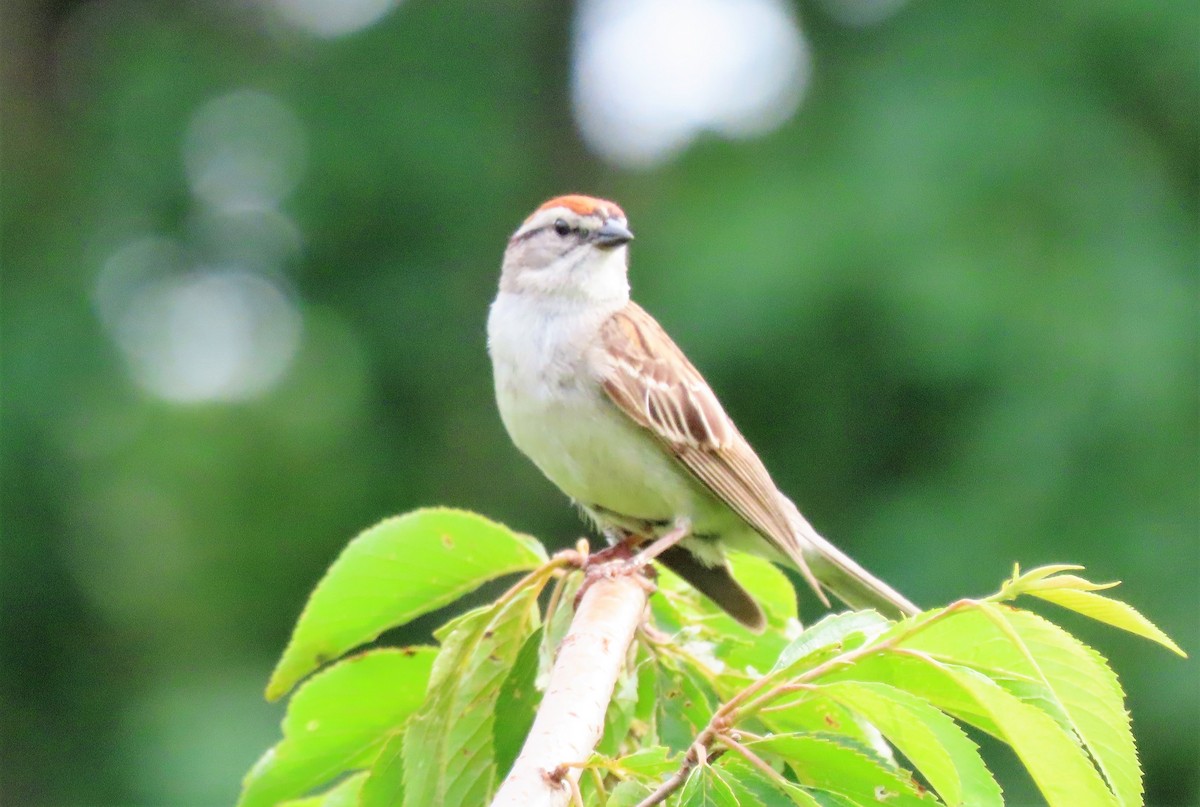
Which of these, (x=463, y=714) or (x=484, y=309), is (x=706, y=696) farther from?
(x=484, y=309)

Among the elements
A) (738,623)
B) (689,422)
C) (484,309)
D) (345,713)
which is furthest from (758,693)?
(484,309)

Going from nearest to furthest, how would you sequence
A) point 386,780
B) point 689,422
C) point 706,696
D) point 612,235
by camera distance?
point 386,780 < point 706,696 < point 689,422 < point 612,235

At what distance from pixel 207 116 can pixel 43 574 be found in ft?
12.8

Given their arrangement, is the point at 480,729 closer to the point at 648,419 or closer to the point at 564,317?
the point at 648,419

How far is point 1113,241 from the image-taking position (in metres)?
8.57

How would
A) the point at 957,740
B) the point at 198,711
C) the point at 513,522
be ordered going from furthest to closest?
the point at 513,522
the point at 198,711
the point at 957,740

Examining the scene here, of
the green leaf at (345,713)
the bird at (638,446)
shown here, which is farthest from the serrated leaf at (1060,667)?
the bird at (638,446)

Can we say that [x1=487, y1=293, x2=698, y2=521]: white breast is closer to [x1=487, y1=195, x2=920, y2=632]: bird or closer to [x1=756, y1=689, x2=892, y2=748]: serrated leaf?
[x1=487, y1=195, x2=920, y2=632]: bird

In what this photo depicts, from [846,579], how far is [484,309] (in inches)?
317

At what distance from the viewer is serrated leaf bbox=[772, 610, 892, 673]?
1366 mm

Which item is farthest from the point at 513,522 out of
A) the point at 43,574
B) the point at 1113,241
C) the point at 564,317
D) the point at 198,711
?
the point at 564,317

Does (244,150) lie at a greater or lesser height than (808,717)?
greater

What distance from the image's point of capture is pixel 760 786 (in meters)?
1.34

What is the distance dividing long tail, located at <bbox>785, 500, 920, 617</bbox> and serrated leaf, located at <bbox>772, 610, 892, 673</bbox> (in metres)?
1.44
